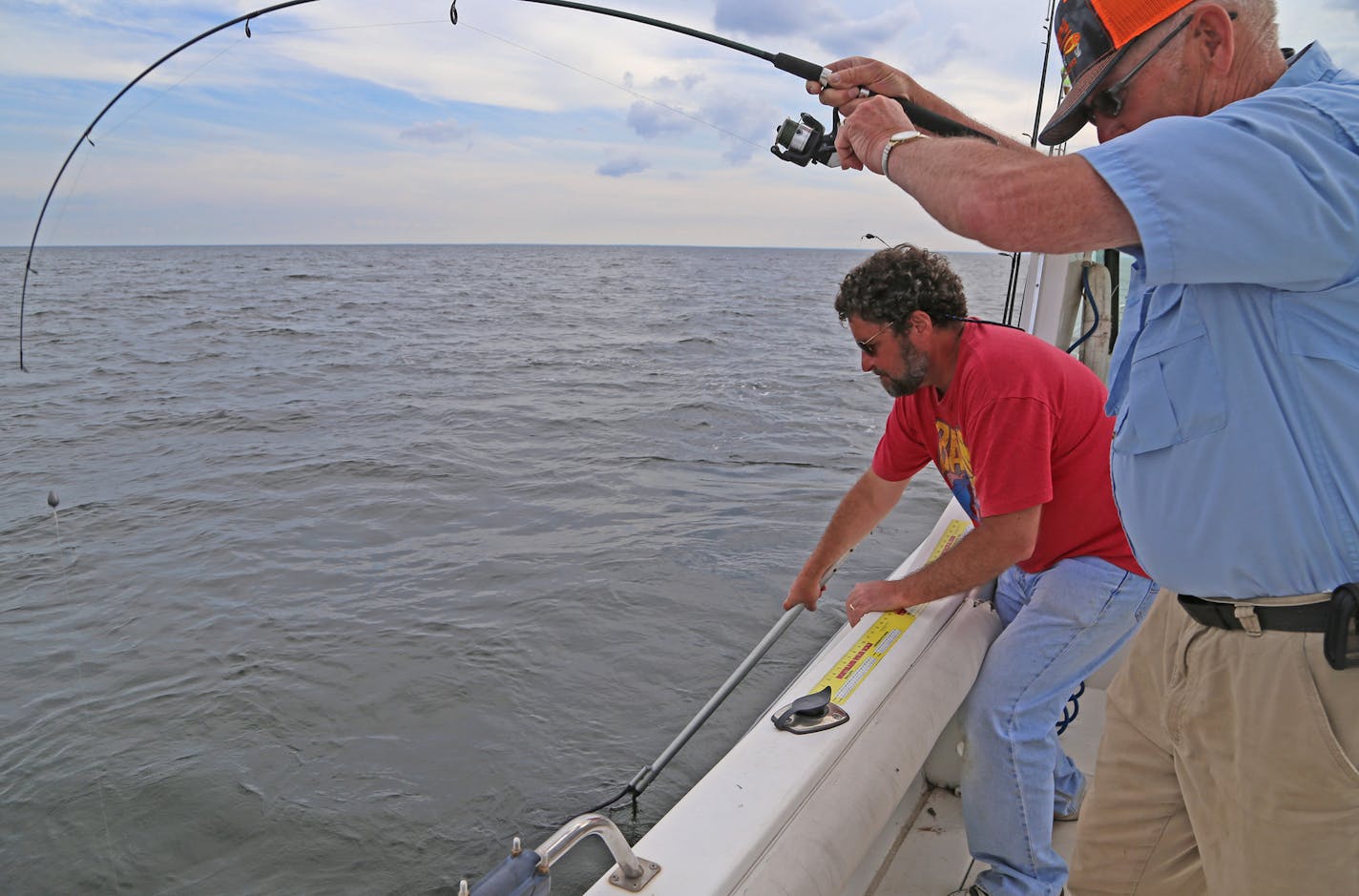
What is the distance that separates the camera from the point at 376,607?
555 cm

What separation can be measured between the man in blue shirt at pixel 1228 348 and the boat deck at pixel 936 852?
119cm

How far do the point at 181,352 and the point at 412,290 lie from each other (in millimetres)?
18418

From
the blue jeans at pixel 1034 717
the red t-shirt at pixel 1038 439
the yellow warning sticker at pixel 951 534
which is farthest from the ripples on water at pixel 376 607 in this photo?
the red t-shirt at pixel 1038 439

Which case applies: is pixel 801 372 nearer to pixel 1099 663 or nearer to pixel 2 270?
pixel 1099 663

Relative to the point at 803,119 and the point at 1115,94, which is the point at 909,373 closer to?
the point at 803,119

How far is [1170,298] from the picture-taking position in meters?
1.21

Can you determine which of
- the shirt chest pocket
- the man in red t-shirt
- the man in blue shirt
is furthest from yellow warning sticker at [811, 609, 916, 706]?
the shirt chest pocket

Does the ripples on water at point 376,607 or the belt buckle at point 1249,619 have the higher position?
the belt buckle at point 1249,619

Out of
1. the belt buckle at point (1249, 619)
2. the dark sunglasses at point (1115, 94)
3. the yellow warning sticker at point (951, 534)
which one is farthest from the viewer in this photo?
the yellow warning sticker at point (951, 534)

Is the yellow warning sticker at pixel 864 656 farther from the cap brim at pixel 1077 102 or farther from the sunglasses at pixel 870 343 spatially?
the cap brim at pixel 1077 102

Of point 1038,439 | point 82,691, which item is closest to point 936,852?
point 1038,439

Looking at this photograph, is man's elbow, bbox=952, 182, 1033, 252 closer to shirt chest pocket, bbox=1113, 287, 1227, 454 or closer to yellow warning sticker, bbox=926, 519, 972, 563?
shirt chest pocket, bbox=1113, 287, 1227, 454

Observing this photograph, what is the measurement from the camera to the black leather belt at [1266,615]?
119 centimetres

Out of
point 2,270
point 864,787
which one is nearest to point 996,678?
point 864,787
